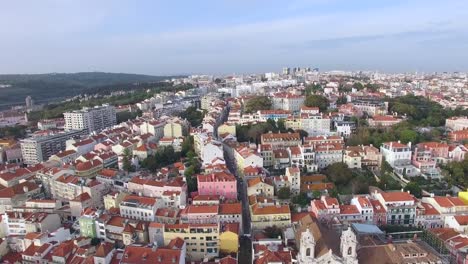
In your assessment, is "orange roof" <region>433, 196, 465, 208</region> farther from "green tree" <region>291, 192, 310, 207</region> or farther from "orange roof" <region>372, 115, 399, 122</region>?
"orange roof" <region>372, 115, 399, 122</region>

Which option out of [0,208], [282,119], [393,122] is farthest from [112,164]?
[393,122]

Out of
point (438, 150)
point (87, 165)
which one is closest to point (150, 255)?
point (87, 165)

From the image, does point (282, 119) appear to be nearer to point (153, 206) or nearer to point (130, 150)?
point (130, 150)

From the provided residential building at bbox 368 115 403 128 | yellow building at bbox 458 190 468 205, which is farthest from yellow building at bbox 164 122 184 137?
yellow building at bbox 458 190 468 205

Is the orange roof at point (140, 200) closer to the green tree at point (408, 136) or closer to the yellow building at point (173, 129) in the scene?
the yellow building at point (173, 129)

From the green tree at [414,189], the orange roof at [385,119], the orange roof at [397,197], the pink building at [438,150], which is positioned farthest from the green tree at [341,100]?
the orange roof at [397,197]

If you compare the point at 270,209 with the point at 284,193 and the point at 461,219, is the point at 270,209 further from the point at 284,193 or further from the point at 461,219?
the point at 461,219
